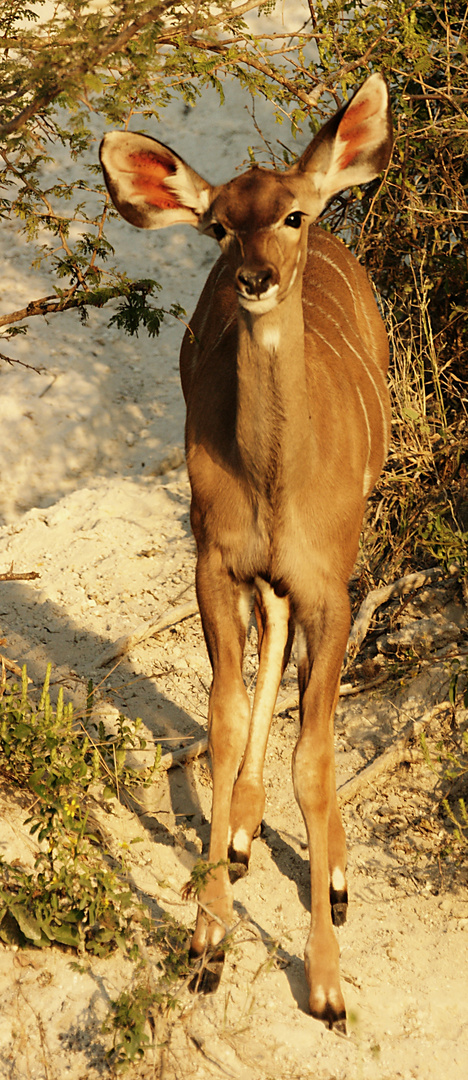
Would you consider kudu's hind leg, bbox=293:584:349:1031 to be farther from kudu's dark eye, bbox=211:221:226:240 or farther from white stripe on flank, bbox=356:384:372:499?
kudu's dark eye, bbox=211:221:226:240

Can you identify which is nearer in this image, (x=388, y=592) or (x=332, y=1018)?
(x=332, y=1018)

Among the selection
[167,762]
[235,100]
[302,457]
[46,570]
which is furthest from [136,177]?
[235,100]

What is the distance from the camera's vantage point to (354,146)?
9.96 feet

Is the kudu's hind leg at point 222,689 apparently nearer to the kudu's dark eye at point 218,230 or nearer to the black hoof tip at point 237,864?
the black hoof tip at point 237,864

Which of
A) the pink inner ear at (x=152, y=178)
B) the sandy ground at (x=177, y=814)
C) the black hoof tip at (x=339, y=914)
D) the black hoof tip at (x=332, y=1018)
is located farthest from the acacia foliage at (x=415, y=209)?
the black hoof tip at (x=332, y=1018)

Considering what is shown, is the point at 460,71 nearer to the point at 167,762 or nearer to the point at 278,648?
the point at 278,648

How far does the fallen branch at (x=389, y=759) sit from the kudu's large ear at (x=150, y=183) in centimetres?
200

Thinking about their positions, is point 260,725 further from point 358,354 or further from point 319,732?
point 358,354

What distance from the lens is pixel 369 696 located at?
441 cm

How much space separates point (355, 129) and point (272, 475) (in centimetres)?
98

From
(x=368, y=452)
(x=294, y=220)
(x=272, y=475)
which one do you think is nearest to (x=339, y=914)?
(x=272, y=475)

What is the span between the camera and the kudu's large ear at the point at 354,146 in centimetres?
294

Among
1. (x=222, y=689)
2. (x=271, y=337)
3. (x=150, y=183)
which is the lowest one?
(x=222, y=689)

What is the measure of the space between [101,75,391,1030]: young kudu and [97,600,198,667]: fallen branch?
1.03 meters
